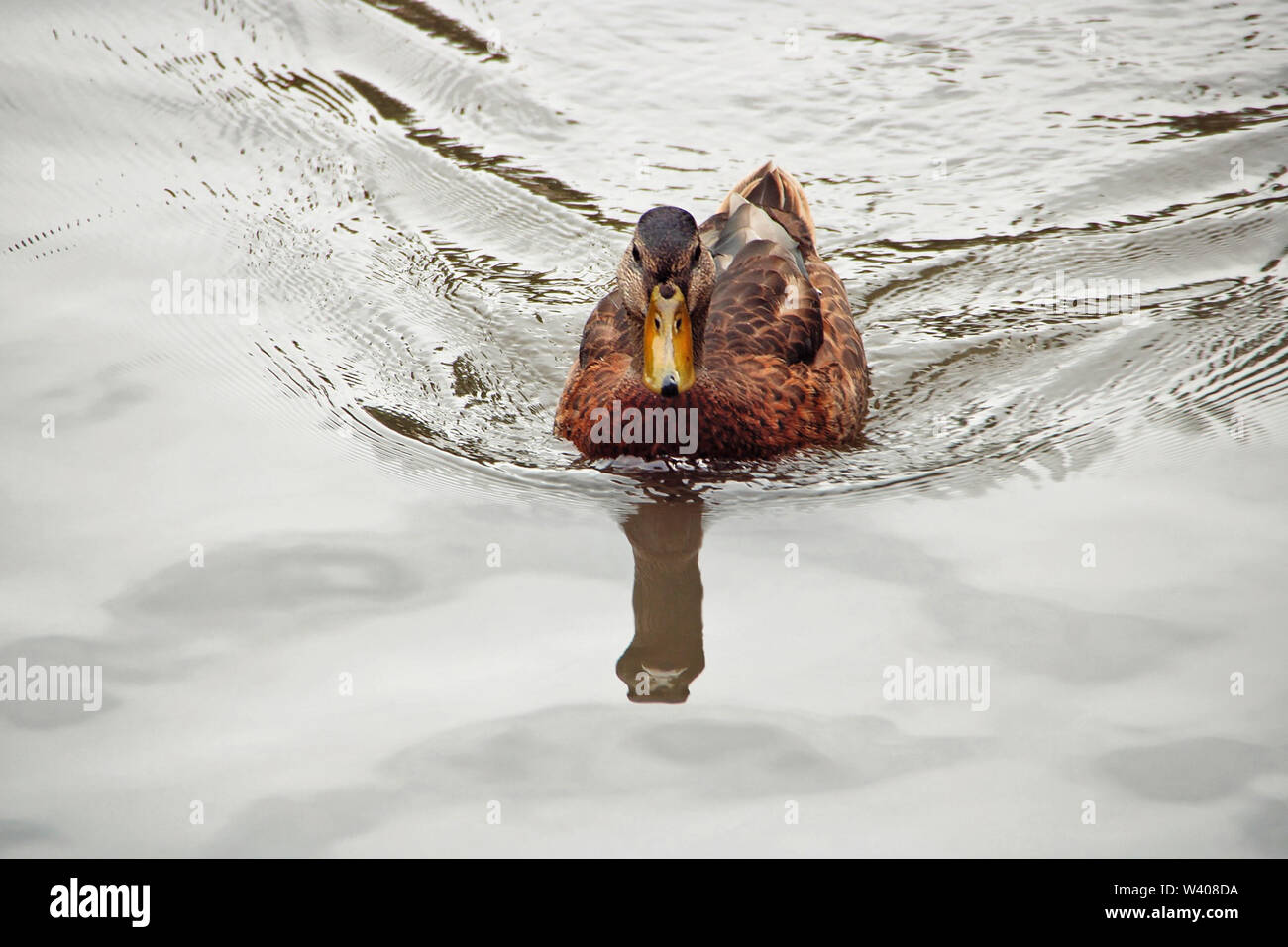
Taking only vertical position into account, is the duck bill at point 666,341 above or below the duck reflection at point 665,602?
above

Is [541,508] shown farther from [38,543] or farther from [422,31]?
[422,31]

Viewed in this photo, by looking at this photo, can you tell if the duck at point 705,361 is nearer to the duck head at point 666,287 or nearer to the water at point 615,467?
the duck head at point 666,287

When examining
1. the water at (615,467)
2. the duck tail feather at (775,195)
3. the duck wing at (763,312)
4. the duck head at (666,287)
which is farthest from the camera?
the duck tail feather at (775,195)

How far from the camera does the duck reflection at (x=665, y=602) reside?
4.96 m

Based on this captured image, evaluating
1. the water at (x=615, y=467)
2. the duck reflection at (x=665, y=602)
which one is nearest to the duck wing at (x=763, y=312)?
the water at (x=615, y=467)

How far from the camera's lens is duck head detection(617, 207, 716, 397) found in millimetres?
5973

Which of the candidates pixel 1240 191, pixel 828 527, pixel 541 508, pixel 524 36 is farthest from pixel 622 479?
pixel 524 36

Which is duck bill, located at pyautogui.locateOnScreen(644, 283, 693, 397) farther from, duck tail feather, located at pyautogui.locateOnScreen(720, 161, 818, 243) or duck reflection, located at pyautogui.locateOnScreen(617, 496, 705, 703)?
duck tail feather, located at pyautogui.locateOnScreen(720, 161, 818, 243)

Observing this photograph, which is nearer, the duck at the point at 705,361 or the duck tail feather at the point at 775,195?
the duck at the point at 705,361

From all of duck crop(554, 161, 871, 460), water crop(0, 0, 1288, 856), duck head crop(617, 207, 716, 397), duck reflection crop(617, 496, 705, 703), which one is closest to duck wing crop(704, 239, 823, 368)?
duck crop(554, 161, 871, 460)

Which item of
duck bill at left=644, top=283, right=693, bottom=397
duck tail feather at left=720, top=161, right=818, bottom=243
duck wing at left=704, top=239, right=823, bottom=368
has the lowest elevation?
duck bill at left=644, top=283, right=693, bottom=397

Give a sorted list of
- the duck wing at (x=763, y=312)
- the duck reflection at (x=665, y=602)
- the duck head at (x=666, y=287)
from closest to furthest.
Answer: the duck reflection at (x=665, y=602), the duck head at (x=666, y=287), the duck wing at (x=763, y=312)

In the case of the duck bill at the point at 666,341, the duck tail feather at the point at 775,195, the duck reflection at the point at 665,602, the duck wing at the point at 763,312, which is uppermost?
the duck tail feather at the point at 775,195

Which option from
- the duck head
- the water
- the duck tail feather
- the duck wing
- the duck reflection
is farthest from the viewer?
the duck tail feather
